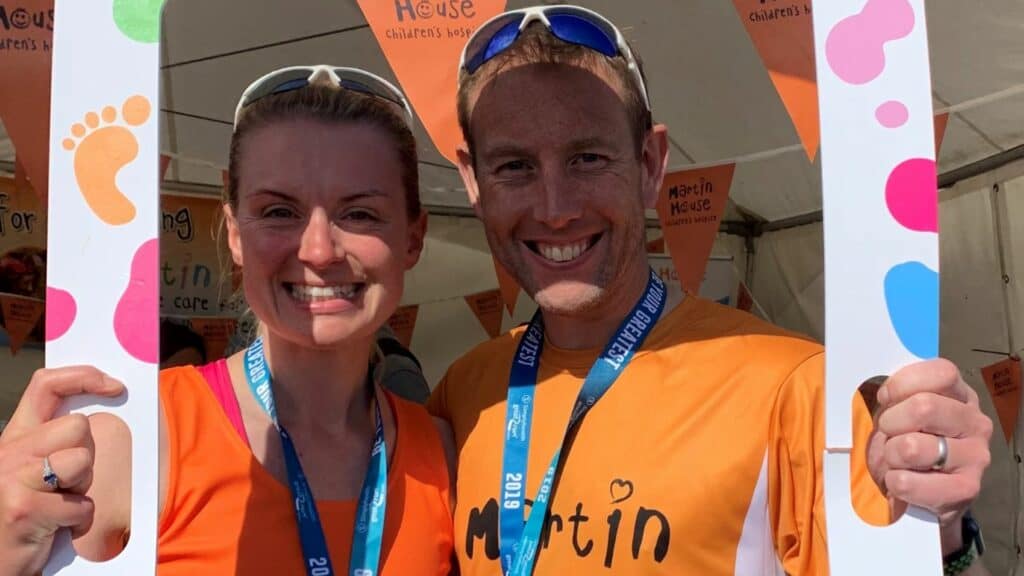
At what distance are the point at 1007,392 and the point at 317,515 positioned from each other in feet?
14.2

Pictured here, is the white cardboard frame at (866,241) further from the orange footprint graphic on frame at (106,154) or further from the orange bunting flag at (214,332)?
the orange bunting flag at (214,332)

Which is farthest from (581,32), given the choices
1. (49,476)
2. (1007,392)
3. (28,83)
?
(1007,392)

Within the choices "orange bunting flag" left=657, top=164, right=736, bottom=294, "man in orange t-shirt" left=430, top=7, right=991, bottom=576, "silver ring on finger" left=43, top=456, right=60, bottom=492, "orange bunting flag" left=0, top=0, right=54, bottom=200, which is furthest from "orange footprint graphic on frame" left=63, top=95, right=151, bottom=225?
"orange bunting flag" left=657, top=164, right=736, bottom=294

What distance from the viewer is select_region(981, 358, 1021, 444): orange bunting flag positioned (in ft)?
15.6

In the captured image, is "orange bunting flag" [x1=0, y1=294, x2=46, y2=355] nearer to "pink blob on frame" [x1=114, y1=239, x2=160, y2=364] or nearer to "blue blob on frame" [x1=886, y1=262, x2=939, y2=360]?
"pink blob on frame" [x1=114, y1=239, x2=160, y2=364]

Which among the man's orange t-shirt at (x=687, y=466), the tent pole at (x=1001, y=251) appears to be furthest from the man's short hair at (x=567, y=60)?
the tent pole at (x=1001, y=251)

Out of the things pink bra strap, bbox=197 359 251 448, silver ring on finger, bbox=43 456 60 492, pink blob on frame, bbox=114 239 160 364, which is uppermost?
pink blob on frame, bbox=114 239 160 364

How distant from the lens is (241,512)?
1641mm

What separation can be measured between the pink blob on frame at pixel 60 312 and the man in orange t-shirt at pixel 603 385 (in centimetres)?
91

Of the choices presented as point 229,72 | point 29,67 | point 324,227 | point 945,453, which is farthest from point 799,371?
point 229,72

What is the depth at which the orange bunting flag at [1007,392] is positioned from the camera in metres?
4.75

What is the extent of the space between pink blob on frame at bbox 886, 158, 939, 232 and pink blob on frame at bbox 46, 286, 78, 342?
109cm

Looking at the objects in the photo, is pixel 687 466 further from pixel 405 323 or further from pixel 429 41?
pixel 405 323

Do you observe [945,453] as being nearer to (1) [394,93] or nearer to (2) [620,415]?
(2) [620,415]
